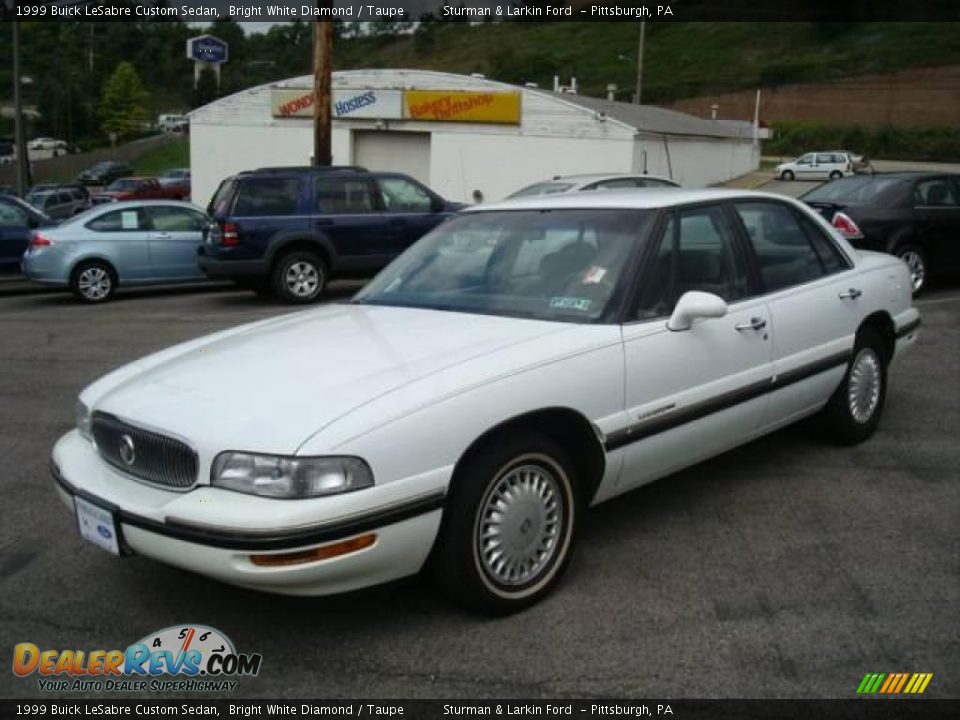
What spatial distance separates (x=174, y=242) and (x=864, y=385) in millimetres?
10496

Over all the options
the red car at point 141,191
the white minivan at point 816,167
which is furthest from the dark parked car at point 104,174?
the white minivan at point 816,167

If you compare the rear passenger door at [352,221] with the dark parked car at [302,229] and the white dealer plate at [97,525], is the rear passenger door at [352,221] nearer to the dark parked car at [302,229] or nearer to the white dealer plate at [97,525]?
the dark parked car at [302,229]

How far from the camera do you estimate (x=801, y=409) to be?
491 centimetres

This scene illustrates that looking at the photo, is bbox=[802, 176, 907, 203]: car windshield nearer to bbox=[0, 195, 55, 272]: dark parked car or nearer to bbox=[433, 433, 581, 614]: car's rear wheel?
bbox=[433, 433, 581, 614]: car's rear wheel

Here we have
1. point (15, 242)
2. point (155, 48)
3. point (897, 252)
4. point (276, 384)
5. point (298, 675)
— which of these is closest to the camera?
point (298, 675)

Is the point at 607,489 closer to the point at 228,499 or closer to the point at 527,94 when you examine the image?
the point at 228,499

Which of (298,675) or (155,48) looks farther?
(155,48)

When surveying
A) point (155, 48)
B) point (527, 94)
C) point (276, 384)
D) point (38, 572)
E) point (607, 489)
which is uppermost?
point (155, 48)

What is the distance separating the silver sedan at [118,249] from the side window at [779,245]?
9.68m

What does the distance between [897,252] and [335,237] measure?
Result: 6860 mm

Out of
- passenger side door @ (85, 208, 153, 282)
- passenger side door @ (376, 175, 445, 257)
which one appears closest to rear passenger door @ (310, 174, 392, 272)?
passenger side door @ (376, 175, 445, 257)

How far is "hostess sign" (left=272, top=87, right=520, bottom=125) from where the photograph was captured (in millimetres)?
→ 28203

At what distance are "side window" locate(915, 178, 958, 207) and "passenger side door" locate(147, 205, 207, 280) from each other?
9.30m

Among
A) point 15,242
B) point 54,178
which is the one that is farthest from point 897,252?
point 54,178
